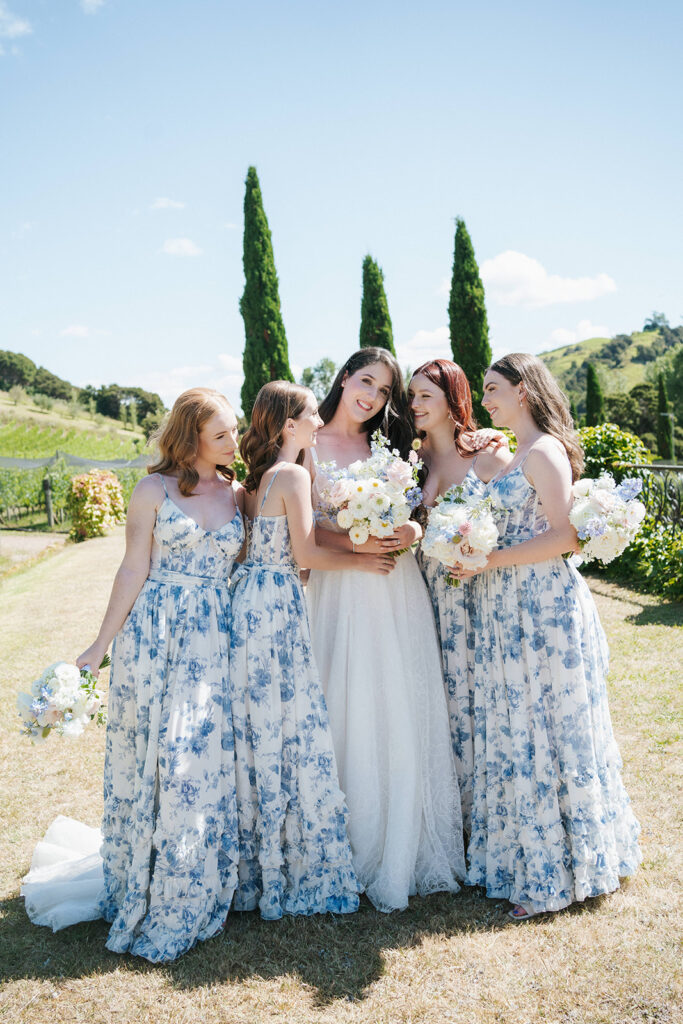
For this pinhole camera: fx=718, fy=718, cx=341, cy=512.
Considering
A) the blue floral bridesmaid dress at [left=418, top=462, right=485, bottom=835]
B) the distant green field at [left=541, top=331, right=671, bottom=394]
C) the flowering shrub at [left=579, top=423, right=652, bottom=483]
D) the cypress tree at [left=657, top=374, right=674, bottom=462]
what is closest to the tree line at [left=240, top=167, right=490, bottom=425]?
the flowering shrub at [left=579, top=423, right=652, bottom=483]

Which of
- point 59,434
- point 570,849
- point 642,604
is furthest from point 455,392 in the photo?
point 59,434

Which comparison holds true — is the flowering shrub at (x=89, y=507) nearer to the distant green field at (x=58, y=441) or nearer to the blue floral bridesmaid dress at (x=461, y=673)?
the blue floral bridesmaid dress at (x=461, y=673)

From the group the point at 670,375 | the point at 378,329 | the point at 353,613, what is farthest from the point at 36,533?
the point at 670,375

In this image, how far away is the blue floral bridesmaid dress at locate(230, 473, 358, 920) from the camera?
11.2ft

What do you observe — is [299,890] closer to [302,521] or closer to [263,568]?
[263,568]

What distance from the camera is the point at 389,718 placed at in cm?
369

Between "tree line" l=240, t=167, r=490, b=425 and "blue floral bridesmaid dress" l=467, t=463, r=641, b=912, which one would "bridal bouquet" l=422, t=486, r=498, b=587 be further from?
"tree line" l=240, t=167, r=490, b=425

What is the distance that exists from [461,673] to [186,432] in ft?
6.36

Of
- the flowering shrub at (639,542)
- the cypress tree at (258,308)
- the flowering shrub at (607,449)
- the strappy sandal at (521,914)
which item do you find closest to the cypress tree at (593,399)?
the cypress tree at (258,308)

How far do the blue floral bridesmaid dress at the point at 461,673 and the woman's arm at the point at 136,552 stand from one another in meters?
1.55

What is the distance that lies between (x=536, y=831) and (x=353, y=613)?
1.36m

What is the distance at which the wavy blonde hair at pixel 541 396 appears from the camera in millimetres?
3580

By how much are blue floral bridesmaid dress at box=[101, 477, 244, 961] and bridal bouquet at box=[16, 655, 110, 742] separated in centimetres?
34

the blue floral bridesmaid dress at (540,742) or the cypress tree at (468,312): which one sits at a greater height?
the cypress tree at (468,312)
